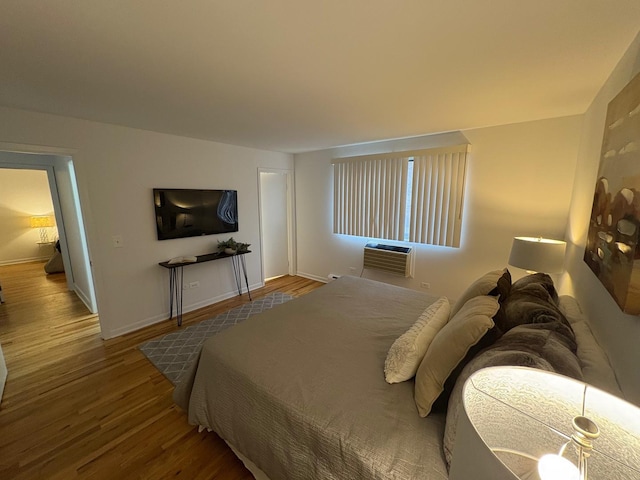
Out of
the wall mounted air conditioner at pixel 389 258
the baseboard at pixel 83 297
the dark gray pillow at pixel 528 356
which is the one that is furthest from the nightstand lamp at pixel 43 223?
the dark gray pillow at pixel 528 356

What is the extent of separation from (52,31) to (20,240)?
7.80 meters

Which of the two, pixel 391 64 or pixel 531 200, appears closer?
pixel 391 64

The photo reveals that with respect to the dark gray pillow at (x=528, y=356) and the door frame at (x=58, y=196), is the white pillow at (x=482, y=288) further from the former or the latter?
the door frame at (x=58, y=196)

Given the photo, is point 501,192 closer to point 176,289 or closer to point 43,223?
point 176,289

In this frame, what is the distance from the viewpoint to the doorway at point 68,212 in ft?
10.7

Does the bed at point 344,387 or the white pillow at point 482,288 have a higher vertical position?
the white pillow at point 482,288

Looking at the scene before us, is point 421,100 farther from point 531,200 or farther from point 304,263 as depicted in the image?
point 304,263

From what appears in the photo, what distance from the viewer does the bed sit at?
993 mm

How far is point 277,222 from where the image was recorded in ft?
16.8

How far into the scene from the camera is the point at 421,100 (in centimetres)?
209

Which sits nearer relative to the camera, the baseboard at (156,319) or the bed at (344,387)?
the bed at (344,387)

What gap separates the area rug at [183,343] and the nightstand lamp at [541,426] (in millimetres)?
1958

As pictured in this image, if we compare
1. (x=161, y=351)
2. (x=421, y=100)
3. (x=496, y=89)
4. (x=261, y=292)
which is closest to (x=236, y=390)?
(x=161, y=351)

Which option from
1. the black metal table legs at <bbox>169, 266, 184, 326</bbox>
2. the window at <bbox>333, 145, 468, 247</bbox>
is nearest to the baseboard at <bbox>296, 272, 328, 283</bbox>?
the window at <bbox>333, 145, 468, 247</bbox>
